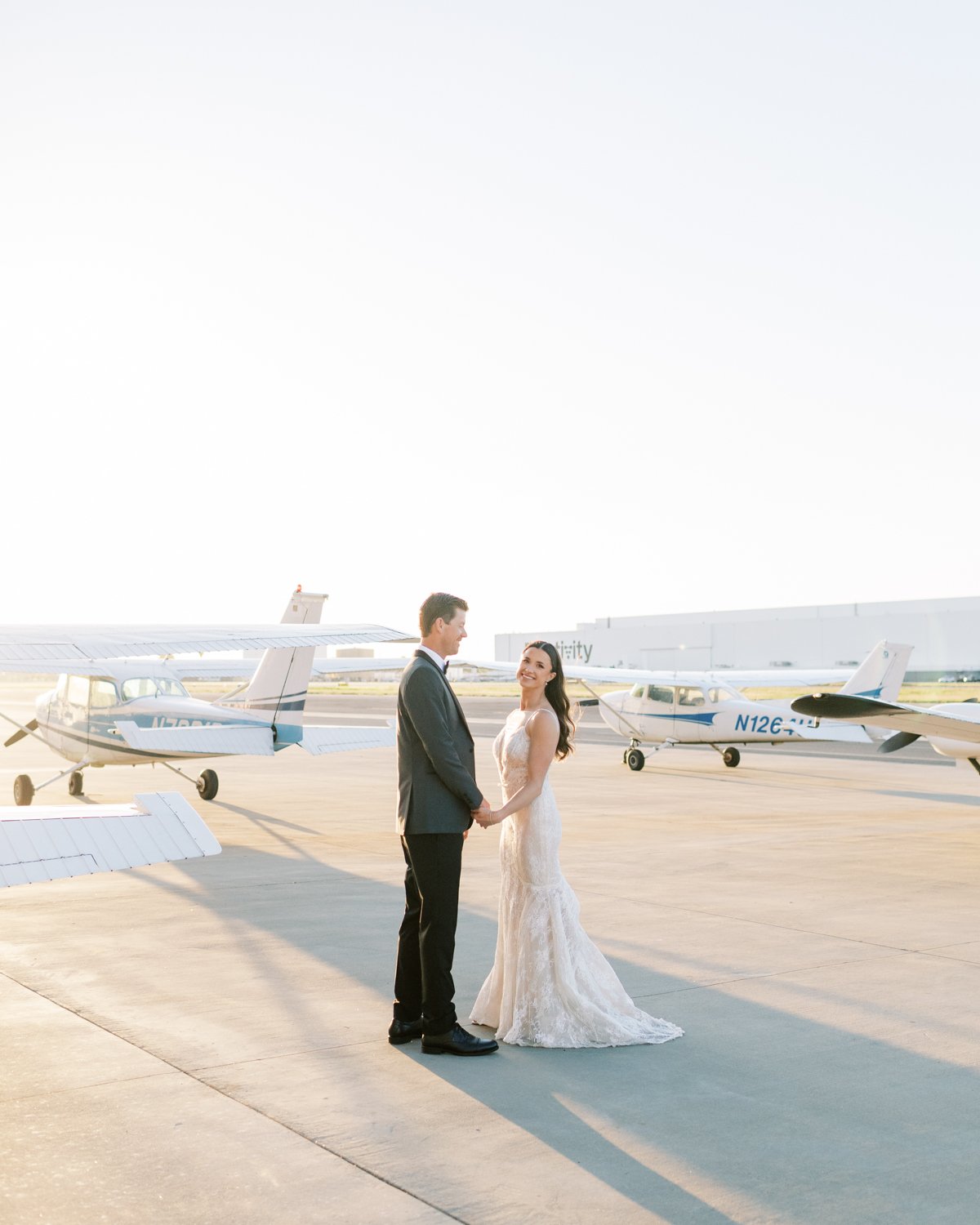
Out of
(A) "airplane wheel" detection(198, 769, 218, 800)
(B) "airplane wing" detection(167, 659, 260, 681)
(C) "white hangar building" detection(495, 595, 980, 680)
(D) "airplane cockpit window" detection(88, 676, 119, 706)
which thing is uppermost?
(C) "white hangar building" detection(495, 595, 980, 680)

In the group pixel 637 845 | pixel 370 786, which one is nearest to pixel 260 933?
pixel 637 845

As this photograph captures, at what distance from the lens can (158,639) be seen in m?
6.34

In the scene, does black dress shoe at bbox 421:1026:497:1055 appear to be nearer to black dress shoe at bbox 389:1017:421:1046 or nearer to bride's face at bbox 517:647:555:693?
black dress shoe at bbox 389:1017:421:1046

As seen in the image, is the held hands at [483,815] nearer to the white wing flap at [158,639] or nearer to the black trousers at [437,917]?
the black trousers at [437,917]

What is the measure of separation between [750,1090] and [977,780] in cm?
1775

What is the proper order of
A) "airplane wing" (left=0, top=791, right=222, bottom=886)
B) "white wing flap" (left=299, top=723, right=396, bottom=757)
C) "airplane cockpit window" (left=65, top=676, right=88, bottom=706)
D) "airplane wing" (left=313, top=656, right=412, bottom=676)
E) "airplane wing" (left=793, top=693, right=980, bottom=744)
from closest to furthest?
1. "airplane wing" (left=0, top=791, right=222, bottom=886)
2. "airplane wing" (left=793, top=693, right=980, bottom=744)
3. "white wing flap" (left=299, top=723, right=396, bottom=757)
4. "airplane cockpit window" (left=65, top=676, right=88, bottom=706)
5. "airplane wing" (left=313, top=656, right=412, bottom=676)

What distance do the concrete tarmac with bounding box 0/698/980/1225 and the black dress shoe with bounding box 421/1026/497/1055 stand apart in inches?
2.8

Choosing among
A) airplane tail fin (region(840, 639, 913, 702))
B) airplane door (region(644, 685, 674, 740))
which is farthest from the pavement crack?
airplane door (region(644, 685, 674, 740))

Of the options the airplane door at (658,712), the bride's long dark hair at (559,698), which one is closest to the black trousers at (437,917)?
the bride's long dark hair at (559,698)

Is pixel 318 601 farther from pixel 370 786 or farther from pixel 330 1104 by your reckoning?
pixel 330 1104

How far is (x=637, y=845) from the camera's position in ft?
41.2

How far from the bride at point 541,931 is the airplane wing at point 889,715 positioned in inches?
190

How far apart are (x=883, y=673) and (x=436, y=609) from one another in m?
16.5

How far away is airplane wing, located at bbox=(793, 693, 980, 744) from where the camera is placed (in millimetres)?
10555
